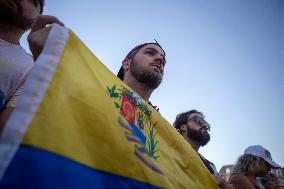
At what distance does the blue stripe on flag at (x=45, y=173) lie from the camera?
0.78 meters

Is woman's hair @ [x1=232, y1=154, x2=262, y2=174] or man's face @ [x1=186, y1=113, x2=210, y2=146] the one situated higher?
man's face @ [x1=186, y1=113, x2=210, y2=146]

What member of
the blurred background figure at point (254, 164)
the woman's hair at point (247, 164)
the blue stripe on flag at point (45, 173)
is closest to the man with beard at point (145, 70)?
the blue stripe on flag at point (45, 173)

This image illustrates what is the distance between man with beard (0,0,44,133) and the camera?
1.34 meters

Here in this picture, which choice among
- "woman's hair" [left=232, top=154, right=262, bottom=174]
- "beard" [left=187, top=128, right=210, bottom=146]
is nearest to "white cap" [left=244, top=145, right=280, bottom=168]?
"woman's hair" [left=232, top=154, right=262, bottom=174]

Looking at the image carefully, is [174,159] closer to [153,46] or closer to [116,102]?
[116,102]

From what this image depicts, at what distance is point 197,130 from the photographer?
184 inches

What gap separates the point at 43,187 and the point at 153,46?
9.22ft

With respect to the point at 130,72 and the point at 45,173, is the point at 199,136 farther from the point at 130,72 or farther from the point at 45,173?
the point at 45,173

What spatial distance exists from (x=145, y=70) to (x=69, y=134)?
2065mm

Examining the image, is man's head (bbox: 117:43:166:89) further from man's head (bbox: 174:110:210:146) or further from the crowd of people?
man's head (bbox: 174:110:210:146)

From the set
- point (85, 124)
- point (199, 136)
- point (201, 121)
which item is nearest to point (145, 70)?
point (85, 124)

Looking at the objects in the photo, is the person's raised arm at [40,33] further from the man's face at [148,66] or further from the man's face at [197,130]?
the man's face at [197,130]

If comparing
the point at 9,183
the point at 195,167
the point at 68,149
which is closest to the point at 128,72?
the point at 195,167

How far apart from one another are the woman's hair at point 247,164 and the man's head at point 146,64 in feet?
7.93
